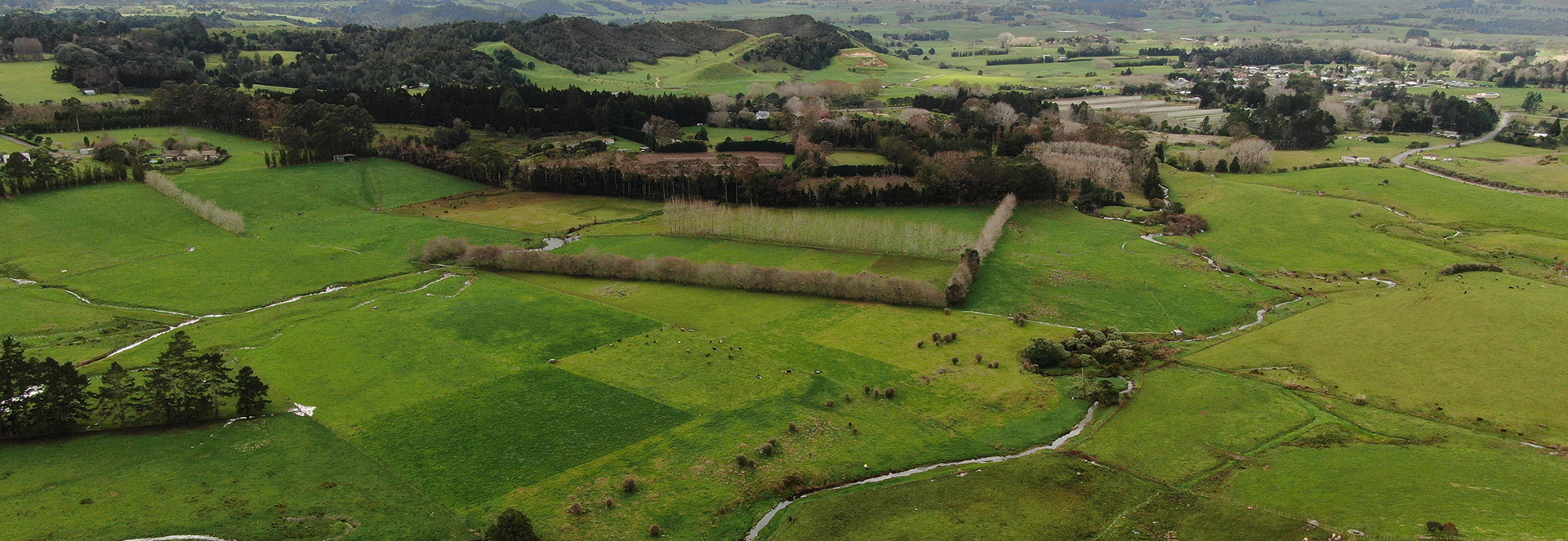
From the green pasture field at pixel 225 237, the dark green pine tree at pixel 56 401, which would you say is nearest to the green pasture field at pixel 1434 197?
the green pasture field at pixel 225 237

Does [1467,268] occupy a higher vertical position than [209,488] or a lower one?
higher

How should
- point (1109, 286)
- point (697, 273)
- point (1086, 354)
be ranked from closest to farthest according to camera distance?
point (1086, 354) < point (1109, 286) < point (697, 273)

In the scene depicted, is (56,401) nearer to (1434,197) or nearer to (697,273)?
(697,273)

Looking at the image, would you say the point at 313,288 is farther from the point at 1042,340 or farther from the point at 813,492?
the point at 1042,340

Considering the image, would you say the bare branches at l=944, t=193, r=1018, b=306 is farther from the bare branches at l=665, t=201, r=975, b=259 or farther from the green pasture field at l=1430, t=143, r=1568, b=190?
the green pasture field at l=1430, t=143, r=1568, b=190

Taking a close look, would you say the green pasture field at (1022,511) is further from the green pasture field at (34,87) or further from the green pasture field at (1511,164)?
the green pasture field at (34,87)

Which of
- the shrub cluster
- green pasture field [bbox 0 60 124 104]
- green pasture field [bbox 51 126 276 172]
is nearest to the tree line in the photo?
green pasture field [bbox 51 126 276 172]

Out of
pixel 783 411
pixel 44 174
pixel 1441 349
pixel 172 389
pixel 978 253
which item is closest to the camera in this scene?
pixel 172 389

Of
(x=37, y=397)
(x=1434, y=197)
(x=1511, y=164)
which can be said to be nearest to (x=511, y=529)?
(x=37, y=397)
